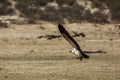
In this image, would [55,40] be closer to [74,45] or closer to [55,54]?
[55,54]

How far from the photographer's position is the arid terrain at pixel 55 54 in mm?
16734

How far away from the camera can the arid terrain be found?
16.7 meters

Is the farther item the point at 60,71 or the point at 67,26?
the point at 67,26

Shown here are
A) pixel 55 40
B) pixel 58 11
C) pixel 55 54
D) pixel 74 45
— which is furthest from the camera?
pixel 58 11

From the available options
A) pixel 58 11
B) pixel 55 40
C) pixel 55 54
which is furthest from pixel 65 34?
pixel 58 11

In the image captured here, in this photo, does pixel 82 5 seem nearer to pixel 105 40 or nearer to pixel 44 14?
pixel 44 14

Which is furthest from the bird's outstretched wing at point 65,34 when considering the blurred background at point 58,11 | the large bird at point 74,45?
the blurred background at point 58,11

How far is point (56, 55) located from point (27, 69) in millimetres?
4375

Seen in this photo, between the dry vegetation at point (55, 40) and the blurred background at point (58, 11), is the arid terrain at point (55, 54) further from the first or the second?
the blurred background at point (58, 11)

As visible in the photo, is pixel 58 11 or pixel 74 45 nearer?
pixel 74 45

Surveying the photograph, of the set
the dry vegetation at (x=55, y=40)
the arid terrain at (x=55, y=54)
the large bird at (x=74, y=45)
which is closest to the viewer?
the arid terrain at (x=55, y=54)

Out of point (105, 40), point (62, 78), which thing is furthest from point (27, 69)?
point (105, 40)

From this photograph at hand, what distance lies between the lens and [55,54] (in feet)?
73.5

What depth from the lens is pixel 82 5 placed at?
3522 centimetres
